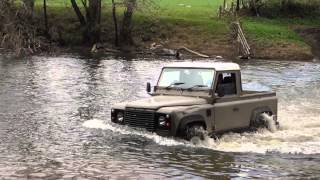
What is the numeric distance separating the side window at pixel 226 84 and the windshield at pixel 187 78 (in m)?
0.25

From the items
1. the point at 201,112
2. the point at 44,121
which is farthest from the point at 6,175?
the point at 44,121

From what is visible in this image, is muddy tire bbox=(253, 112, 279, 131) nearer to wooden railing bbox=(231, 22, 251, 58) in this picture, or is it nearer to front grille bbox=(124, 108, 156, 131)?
front grille bbox=(124, 108, 156, 131)

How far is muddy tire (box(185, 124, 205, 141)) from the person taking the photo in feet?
49.5

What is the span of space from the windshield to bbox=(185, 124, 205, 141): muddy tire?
48.6 inches

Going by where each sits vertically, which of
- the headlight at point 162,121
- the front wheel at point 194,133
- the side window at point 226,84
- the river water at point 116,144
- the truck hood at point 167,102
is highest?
the side window at point 226,84

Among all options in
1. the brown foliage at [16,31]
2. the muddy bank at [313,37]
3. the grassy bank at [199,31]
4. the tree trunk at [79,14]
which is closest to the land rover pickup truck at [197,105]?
the brown foliage at [16,31]

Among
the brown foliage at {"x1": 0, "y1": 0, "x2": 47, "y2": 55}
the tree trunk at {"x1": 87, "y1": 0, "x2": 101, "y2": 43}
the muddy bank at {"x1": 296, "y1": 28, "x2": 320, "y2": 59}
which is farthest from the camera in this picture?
the tree trunk at {"x1": 87, "y1": 0, "x2": 101, "y2": 43}

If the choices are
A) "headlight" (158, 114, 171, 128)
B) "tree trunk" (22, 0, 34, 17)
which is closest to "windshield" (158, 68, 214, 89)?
"headlight" (158, 114, 171, 128)

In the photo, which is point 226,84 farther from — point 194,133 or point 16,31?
point 16,31

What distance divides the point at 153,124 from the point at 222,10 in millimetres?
48726

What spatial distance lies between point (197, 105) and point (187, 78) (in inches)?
53.3

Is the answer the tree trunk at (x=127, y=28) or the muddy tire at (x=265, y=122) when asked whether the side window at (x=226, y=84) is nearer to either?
the muddy tire at (x=265, y=122)

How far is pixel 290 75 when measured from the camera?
36062 mm

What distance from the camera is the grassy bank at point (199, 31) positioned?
163 ft
